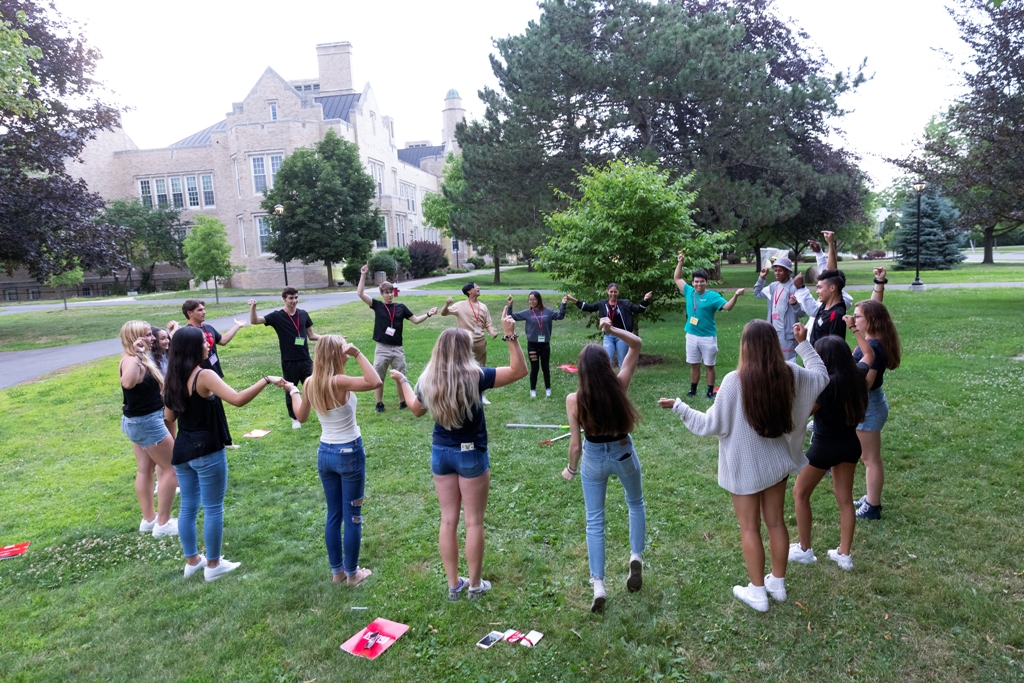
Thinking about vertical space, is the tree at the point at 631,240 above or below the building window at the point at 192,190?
below

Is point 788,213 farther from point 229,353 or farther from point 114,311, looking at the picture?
point 114,311

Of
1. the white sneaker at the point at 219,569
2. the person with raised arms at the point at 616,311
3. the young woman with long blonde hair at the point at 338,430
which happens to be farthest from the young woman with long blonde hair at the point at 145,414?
the person with raised arms at the point at 616,311

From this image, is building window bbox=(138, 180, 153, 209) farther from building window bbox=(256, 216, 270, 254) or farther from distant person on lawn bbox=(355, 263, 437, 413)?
distant person on lawn bbox=(355, 263, 437, 413)

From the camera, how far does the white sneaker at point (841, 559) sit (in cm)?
463

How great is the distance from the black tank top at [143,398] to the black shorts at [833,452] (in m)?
5.24

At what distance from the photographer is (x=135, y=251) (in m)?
46.4

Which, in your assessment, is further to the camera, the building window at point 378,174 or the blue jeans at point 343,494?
the building window at point 378,174

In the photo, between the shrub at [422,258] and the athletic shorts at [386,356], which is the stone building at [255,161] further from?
the athletic shorts at [386,356]

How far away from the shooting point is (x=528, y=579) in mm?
4762

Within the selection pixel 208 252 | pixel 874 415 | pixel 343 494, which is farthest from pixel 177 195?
pixel 874 415

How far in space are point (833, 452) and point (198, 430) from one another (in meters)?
4.53

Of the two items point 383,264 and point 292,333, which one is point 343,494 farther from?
point 383,264

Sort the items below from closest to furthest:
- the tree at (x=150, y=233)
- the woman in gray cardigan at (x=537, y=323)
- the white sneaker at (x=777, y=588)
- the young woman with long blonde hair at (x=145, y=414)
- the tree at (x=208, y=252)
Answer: the white sneaker at (x=777, y=588) < the young woman with long blonde hair at (x=145, y=414) < the woman in gray cardigan at (x=537, y=323) < the tree at (x=208, y=252) < the tree at (x=150, y=233)

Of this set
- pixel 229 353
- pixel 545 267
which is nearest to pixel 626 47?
pixel 545 267
